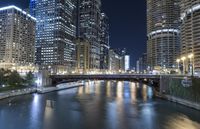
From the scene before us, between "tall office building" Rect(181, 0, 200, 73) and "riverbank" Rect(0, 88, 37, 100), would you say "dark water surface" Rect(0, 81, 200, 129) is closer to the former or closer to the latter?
"riverbank" Rect(0, 88, 37, 100)

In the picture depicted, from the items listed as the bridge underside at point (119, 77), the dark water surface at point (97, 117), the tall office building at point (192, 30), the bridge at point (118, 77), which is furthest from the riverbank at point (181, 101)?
the tall office building at point (192, 30)

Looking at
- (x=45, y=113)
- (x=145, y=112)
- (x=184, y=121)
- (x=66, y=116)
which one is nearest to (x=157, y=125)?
(x=184, y=121)

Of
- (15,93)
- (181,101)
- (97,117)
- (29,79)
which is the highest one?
(29,79)

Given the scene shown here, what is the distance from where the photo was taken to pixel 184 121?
44.8 m

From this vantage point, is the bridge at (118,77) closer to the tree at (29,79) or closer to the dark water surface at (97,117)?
the tree at (29,79)

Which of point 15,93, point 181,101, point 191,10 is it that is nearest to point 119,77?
point 181,101

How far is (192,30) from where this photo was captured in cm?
14125

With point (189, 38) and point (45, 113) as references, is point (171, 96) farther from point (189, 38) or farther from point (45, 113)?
point (189, 38)

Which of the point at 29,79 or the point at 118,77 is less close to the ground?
the point at 118,77

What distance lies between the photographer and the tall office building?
137125 millimetres

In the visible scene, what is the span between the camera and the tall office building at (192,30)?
450 feet

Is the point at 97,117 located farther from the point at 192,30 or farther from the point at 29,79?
the point at 192,30

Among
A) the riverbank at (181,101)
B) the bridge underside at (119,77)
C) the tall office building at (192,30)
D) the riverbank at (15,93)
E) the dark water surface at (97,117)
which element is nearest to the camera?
the dark water surface at (97,117)

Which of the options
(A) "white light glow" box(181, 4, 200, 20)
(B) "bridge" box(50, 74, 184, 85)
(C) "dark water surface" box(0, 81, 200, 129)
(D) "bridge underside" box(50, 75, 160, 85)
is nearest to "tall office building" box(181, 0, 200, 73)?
(A) "white light glow" box(181, 4, 200, 20)
